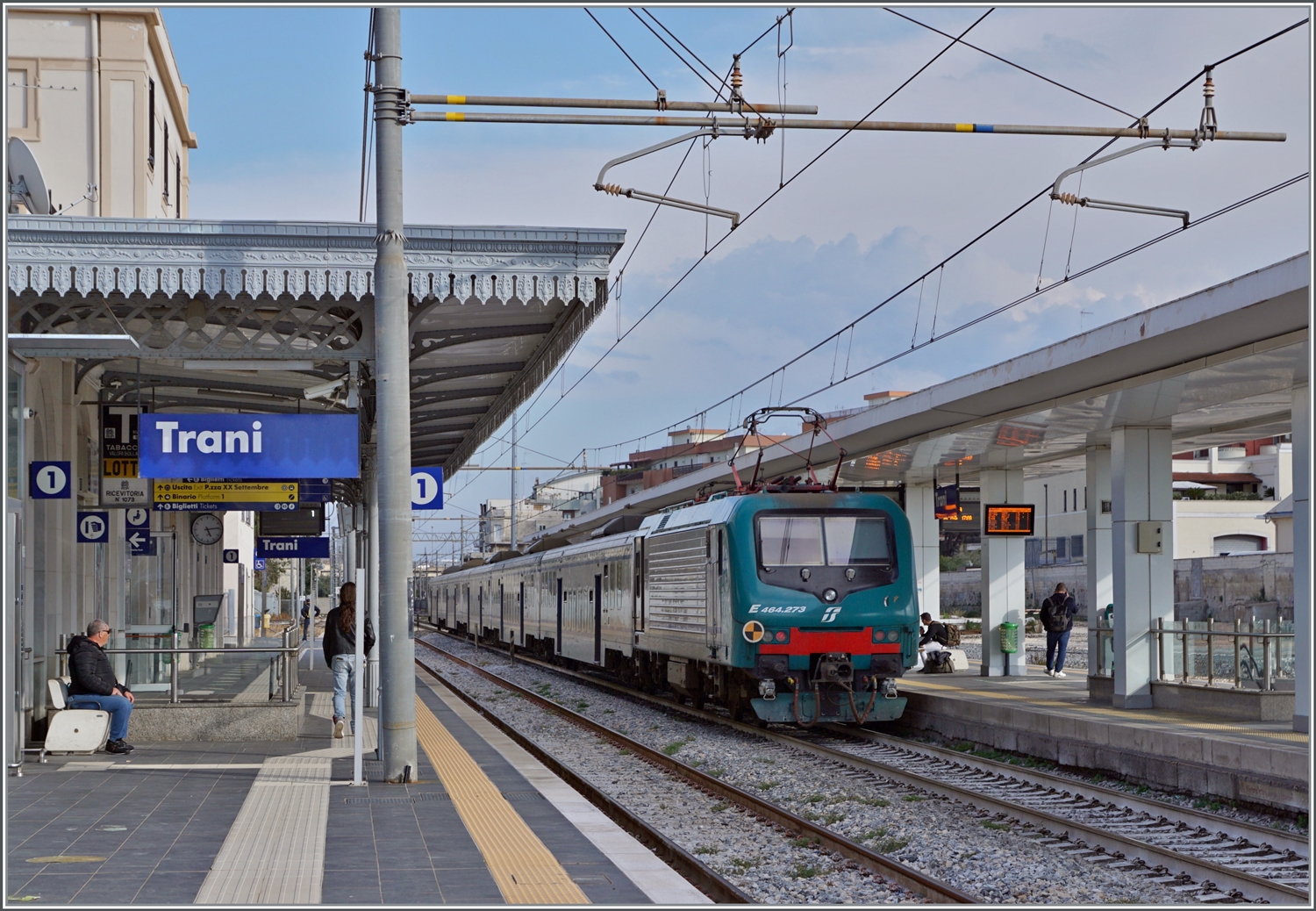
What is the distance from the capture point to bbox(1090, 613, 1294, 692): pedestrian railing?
13500 mm

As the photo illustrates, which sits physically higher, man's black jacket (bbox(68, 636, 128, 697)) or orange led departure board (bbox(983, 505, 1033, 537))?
orange led departure board (bbox(983, 505, 1033, 537))

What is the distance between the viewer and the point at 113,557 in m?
19.0

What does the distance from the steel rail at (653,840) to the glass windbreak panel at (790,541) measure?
10.7 ft

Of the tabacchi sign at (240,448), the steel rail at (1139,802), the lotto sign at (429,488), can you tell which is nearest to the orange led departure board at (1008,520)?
the steel rail at (1139,802)

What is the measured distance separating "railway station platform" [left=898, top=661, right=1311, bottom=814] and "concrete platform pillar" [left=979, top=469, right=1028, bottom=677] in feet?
7.90

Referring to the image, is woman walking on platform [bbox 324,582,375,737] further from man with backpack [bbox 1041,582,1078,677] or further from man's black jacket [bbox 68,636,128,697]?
man with backpack [bbox 1041,582,1078,677]

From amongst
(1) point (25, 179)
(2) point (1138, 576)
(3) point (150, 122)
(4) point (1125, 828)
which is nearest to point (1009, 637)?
(2) point (1138, 576)

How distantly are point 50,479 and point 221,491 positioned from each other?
2526 millimetres

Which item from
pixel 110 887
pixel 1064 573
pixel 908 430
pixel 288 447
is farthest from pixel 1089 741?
pixel 1064 573

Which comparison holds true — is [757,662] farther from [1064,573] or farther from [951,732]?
[1064,573]

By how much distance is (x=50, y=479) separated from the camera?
41.6 feet

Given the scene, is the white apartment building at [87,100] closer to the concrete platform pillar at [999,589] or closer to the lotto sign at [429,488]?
the lotto sign at [429,488]

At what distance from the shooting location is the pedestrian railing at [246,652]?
44.0 ft

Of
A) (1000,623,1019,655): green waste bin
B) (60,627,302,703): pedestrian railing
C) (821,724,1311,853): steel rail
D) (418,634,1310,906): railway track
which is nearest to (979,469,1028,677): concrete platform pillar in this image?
(1000,623,1019,655): green waste bin
